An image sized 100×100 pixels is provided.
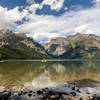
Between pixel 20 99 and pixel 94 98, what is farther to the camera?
pixel 94 98

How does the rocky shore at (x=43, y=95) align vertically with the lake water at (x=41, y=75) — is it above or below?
above

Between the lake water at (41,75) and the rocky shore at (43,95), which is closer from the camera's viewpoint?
the rocky shore at (43,95)

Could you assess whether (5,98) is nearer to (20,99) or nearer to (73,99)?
(20,99)

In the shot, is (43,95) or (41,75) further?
(41,75)

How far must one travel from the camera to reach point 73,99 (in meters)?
22.5

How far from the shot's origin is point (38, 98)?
23047mm

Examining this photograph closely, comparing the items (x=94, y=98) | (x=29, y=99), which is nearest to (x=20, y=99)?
(x=29, y=99)

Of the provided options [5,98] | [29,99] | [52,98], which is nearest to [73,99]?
[52,98]

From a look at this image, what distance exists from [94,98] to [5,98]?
50.8 feet

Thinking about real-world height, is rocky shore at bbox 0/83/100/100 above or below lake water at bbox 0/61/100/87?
above

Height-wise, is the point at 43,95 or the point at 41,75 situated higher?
the point at 43,95

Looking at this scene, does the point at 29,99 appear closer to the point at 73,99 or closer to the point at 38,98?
the point at 38,98

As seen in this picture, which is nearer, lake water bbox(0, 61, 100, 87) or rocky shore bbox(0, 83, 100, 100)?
rocky shore bbox(0, 83, 100, 100)

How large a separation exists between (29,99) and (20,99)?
1.51 meters
